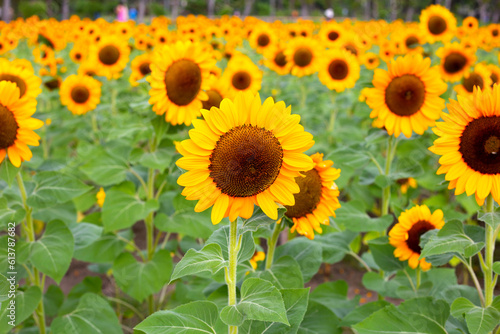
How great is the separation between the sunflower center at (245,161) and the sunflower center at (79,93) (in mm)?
3200

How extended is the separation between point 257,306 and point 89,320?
4.38 feet

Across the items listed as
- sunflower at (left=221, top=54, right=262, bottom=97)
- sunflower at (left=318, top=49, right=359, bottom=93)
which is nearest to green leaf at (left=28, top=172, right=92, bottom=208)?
sunflower at (left=221, top=54, right=262, bottom=97)

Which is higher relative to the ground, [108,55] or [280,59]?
[280,59]

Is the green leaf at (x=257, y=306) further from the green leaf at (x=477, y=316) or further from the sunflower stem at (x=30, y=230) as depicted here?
the sunflower stem at (x=30, y=230)

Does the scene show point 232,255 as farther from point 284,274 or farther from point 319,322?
point 319,322

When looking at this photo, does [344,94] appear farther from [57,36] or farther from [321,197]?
[57,36]

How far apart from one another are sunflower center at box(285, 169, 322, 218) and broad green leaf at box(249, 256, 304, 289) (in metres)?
0.32

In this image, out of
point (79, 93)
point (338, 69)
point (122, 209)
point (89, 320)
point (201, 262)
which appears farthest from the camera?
point (338, 69)

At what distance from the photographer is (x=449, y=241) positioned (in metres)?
1.82

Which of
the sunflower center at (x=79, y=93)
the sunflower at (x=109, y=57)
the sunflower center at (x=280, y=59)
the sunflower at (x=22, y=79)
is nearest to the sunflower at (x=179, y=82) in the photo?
the sunflower at (x=22, y=79)

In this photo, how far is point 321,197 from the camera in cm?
202

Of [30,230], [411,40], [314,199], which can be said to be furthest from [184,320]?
[411,40]

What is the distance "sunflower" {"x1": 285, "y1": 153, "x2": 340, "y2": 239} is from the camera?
1926 millimetres

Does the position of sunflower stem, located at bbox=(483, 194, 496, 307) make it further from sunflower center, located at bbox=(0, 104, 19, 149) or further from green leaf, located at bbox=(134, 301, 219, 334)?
sunflower center, located at bbox=(0, 104, 19, 149)
